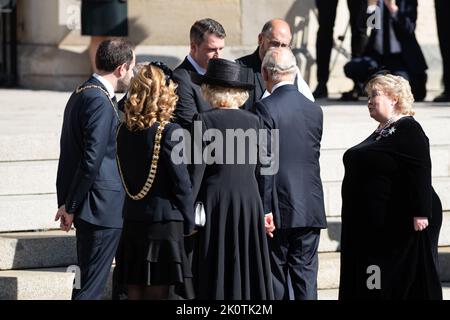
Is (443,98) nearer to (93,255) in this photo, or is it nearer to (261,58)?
(261,58)

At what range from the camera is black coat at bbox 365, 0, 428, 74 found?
13750 mm

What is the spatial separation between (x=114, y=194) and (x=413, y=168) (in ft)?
5.81

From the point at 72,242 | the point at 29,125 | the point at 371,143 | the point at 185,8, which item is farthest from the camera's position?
the point at 185,8

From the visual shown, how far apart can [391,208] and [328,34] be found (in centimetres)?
631

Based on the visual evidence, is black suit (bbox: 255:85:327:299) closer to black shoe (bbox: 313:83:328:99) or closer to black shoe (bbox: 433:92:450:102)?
black shoe (bbox: 433:92:450:102)

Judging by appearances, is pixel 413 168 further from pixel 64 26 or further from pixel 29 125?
pixel 64 26

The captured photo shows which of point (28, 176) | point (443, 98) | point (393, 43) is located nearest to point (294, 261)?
point (28, 176)

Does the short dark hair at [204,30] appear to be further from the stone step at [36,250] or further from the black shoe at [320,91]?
the black shoe at [320,91]

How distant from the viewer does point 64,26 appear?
14859 millimetres

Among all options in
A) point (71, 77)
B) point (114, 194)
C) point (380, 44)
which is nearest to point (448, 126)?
point (380, 44)

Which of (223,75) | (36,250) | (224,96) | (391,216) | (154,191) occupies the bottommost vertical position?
(36,250)

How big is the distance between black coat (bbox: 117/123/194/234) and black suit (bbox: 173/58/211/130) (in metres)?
0.99

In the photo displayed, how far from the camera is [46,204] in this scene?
951 centimetres

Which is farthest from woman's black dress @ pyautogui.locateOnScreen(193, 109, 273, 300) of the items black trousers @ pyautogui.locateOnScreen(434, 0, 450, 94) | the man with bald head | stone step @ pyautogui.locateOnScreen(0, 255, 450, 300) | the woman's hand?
black trousers @ pyautogui.locateOnScreen(434, 0, 450, 94)
